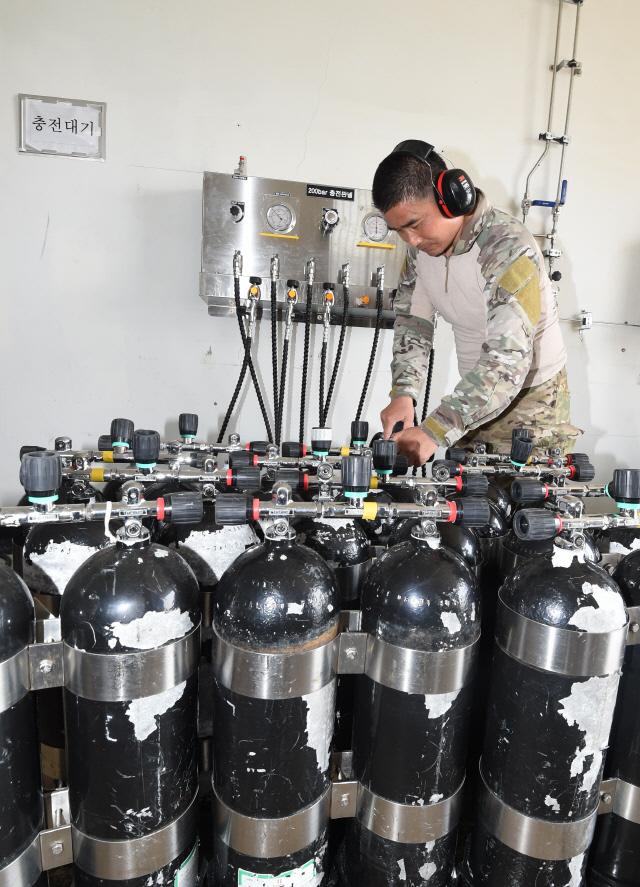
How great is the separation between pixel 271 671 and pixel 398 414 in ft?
3.40

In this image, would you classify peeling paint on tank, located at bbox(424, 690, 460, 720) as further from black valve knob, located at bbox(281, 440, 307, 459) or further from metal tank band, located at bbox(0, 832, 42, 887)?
A: black valve knob, located at bbox(281, 440, 307, 459)

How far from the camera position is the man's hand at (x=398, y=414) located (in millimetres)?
1645

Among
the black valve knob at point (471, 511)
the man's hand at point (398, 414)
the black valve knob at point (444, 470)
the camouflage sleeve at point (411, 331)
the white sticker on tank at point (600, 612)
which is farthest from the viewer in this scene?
the camouflage sleeve at point (411, 331)

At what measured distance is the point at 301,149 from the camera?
7.32 ft

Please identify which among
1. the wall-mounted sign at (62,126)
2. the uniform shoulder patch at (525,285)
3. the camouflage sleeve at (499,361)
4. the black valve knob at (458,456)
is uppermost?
the wall-mounted sign at (62,126)

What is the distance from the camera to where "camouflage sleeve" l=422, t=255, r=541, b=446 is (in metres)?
1.37

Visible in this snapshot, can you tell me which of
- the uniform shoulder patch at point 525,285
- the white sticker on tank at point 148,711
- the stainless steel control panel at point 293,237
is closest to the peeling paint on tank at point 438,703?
the white sticker on tank at point 148,711

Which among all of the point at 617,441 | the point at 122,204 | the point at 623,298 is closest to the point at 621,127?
the point at 623,298

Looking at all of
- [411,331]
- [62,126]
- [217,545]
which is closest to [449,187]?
[411,331]

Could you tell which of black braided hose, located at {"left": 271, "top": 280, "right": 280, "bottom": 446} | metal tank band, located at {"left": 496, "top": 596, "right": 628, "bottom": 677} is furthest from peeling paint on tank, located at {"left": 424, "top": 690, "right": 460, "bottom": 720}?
black braided hose, located at {"left": 271, "top": 280, "right": 280, "bottom": 446}

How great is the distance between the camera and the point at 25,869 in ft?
2.39

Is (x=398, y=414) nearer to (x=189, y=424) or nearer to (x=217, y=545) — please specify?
(x=189, y=424)

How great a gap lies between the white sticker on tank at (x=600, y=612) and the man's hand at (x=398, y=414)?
880 mm

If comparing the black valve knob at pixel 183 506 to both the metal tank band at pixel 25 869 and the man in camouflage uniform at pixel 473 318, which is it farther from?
the man in camouflage uniform at pixel 473 318
